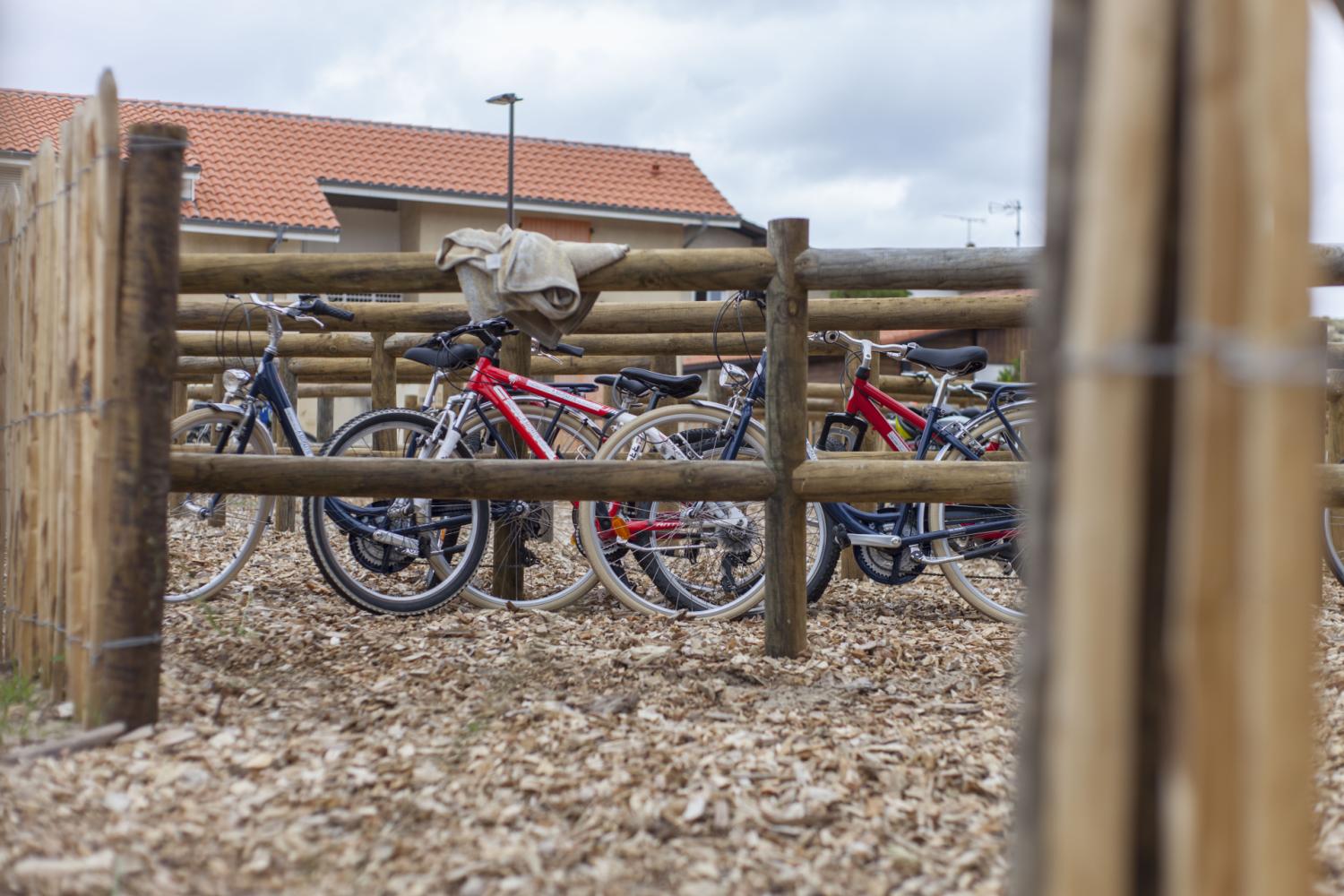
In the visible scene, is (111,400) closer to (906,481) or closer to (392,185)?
(906,481)

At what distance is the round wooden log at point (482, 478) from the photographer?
12.2 ft

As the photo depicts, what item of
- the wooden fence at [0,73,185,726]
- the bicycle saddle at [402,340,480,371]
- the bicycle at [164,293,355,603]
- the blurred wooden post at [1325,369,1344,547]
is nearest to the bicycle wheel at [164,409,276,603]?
the bicycle at [164,293,355,603]

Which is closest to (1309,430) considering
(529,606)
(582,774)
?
(582,774)

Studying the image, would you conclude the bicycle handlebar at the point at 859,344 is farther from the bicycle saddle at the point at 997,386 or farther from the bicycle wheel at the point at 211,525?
the bicycle wheel at the point at 211,525

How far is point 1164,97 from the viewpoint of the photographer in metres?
1.45

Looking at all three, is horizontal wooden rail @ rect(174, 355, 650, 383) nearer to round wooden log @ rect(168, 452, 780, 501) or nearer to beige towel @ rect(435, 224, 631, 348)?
beige towel @ rect(435, 224, 631, 348)

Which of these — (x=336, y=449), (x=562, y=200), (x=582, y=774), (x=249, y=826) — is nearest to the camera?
(x=249, y=826)

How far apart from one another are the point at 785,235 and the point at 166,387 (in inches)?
77.2

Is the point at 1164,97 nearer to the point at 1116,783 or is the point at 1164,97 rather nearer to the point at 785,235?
the point at 1116,783

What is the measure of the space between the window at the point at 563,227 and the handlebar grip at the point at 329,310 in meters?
18.4

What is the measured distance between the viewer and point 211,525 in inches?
229

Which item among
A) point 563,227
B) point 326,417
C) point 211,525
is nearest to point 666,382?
point 211,525

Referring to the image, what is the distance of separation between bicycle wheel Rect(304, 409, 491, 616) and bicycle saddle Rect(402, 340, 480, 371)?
10.4 inches

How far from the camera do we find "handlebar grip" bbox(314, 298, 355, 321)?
505 centimetres
